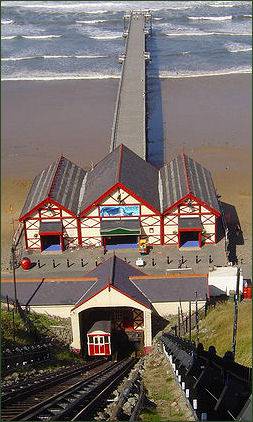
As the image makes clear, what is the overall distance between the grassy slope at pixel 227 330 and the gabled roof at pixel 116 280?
2.65 m

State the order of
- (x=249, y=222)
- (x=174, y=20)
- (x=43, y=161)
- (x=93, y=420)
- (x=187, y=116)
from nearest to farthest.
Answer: (x=93, y=420)
(x=249, y=222)
(x=43, y=161)
(x=187, y=116)
(x=174, y=20)

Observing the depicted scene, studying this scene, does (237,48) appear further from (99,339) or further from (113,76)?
(99,339)

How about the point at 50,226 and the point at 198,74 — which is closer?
the point at 50,226

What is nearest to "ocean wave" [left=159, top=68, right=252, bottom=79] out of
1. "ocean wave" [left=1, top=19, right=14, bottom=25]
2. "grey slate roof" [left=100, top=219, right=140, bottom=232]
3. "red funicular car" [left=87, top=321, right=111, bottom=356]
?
"grey slate roof" [left=100, top=219, right=140, bottom=232]

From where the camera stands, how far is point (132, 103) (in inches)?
1918

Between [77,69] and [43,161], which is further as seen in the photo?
[77,69]

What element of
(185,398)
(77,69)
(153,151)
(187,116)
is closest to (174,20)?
(77,69)

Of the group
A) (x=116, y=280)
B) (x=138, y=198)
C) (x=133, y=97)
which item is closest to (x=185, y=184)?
(x=138, y=198)

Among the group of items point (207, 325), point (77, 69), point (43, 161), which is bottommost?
point (207, 325)

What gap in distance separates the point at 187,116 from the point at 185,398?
37526mm

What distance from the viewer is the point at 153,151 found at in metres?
44.5

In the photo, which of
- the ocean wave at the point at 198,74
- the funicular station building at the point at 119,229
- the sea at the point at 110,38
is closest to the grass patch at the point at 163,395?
the funicular station building at the point at 119,229

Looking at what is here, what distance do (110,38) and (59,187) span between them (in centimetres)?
5066

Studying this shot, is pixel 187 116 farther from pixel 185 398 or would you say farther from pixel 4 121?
pixel 185 398
